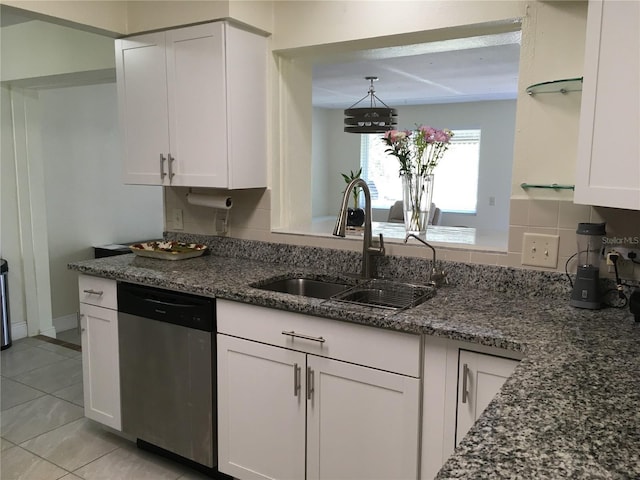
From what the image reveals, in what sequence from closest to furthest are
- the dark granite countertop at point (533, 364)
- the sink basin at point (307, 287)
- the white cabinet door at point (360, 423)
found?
the dark granite countertop at point (533, 364), the white cabinet door at point (360, 423), the sink basin at point (307, 287)

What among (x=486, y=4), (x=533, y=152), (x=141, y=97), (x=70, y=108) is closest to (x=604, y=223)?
(x=533, y=152)

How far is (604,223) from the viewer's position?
190cm

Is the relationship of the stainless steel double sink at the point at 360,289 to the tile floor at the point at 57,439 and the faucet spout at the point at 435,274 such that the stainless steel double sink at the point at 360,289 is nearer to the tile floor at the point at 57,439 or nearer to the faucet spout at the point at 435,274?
the faucet spout at the point at 435,274

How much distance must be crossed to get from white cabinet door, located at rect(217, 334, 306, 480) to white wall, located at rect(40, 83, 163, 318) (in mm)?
3097

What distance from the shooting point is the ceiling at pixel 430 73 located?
2.57 meters

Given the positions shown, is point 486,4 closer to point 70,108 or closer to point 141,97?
point 141,97

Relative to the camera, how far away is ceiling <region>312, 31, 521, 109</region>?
2.57 m

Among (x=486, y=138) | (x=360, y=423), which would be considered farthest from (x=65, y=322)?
(x=486, y=138)

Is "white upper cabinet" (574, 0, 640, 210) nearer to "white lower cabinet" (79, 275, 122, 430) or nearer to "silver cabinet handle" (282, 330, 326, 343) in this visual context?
"silver cabinet handle" (282, 330, 326, 343)

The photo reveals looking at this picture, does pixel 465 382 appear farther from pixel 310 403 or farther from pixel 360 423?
pixel 310 403

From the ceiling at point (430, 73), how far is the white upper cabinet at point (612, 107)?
0.64 metres

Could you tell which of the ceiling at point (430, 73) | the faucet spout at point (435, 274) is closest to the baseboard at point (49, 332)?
the ceiling at point (430, 73)

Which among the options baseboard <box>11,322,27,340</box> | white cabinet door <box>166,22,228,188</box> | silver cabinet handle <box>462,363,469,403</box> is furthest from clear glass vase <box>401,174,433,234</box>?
baseboard <box>11,322,27,340</box>

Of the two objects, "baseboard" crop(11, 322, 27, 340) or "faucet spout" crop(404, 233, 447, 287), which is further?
"baseboard" crop(11, 322, 27, 340)
